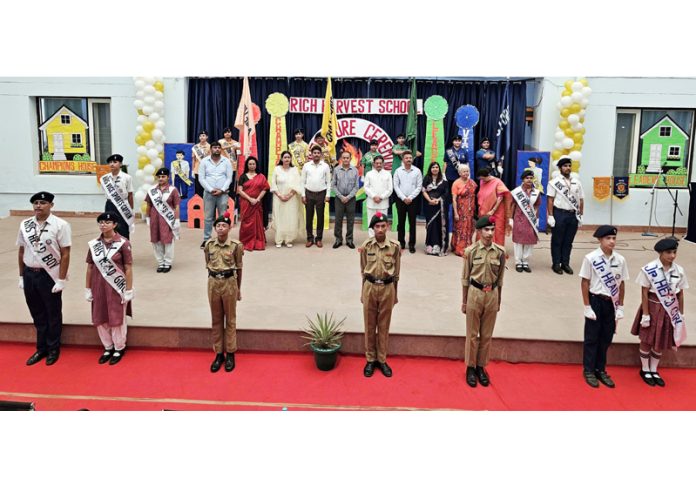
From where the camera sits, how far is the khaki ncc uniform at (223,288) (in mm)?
4684

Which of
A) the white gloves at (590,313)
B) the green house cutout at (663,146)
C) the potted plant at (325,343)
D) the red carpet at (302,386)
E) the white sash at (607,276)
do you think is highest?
the green house cutout at (663,146)

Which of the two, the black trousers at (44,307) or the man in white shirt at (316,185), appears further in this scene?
the man in white shirt at (316,185)

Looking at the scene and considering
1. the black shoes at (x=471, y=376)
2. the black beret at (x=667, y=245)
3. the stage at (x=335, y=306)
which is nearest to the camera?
the black beret at (x=667, y=245)

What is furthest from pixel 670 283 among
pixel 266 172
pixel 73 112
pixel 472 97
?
pixel 73 112

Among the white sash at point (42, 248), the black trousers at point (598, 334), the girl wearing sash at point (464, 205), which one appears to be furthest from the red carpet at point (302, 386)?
the girl wearing sash at point (464, 205)

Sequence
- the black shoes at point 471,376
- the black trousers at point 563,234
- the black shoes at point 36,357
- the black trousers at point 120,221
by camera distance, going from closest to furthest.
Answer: the black shoes at point 471,376 < the black shoes at point 36,357 < the black trousers at point 120,221 < the black trousers at point 563,234

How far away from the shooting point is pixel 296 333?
508cm

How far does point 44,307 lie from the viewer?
16.4 ft

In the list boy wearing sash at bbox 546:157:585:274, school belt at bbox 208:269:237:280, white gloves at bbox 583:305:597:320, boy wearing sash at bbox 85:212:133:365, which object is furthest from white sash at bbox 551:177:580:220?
boy wearing sash at bbox 85:212:133:365

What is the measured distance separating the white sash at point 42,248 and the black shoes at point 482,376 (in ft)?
11.6

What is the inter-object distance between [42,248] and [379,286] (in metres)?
2.79

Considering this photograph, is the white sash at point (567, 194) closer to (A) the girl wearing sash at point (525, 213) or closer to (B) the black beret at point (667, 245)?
(A) the girl wearing sash at point (525, 213)

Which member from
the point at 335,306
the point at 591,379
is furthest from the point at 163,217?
the point at 591,379

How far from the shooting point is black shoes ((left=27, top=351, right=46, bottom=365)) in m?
4.91
